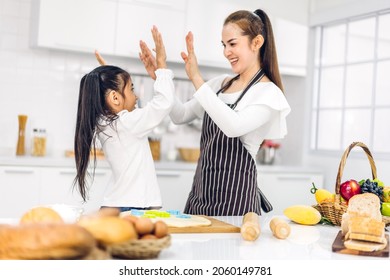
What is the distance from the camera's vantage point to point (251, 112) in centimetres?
206

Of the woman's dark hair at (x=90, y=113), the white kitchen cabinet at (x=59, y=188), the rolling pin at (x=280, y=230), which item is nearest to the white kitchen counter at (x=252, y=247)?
the rolling pin at (x=280, y=230)

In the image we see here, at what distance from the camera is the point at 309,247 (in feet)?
4.61

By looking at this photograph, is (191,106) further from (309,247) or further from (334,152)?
(334,152)

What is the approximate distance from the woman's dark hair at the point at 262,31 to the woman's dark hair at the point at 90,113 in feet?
1.70

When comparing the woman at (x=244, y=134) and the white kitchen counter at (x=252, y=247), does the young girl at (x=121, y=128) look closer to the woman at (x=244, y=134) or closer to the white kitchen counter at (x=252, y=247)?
the woman at (x=244, y=134)

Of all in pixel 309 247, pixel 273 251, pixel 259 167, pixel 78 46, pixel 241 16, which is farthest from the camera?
pixel 259 167

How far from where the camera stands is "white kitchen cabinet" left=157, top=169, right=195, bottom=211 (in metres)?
3.89

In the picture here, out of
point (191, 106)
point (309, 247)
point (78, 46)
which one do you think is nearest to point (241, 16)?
point (191, 106)

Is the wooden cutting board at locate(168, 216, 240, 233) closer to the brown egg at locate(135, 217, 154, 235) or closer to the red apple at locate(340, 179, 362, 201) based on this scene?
the brown egg at locate(135, 217, 154, 235)

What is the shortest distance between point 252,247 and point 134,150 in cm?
85

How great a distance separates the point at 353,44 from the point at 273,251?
339cm

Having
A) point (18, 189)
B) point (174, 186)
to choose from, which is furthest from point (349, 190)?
point (18, 189)

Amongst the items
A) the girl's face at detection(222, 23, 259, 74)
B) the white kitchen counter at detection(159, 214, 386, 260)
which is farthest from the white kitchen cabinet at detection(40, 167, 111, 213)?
the white kitchen counter at detection(159, 214, 386, 260)

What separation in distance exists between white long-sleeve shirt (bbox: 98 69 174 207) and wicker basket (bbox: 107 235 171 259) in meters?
0.98
